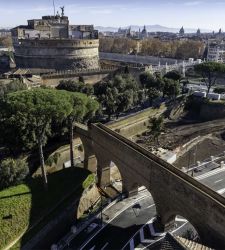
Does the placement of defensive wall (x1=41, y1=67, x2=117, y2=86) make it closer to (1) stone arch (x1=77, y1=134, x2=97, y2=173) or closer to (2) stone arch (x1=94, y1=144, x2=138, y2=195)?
(1) stone arch (x1=77, y1=134, x2=97, y2=173)

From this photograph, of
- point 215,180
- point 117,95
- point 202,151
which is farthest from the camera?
point 117,95

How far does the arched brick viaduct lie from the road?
196 cm

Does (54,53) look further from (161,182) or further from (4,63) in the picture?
(161,182)

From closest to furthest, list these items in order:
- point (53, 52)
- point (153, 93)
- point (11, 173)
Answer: point (11, 173) → point (153, 93) → point (53, 52)

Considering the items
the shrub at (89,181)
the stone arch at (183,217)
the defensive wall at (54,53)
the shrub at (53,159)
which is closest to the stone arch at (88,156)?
the shrub at (53,159)

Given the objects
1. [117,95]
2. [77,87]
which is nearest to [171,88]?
[117,95]

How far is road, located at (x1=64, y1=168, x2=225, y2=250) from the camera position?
23656mm

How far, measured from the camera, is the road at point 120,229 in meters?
23.7

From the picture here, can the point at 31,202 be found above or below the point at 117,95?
below

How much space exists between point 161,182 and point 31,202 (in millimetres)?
10615

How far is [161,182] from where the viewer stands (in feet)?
76.2

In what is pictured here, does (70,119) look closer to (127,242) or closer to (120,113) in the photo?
(127,242)

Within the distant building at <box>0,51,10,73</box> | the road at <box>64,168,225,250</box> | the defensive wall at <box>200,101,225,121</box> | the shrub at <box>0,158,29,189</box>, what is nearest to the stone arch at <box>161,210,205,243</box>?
the road at <box>64,168,225,250</box>

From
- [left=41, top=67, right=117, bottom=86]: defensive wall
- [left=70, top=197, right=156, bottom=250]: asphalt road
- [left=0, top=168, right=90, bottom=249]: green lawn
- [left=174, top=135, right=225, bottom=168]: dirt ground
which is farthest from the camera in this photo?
[left=41, top=67, right=117, bottom=86]: defensive wall
